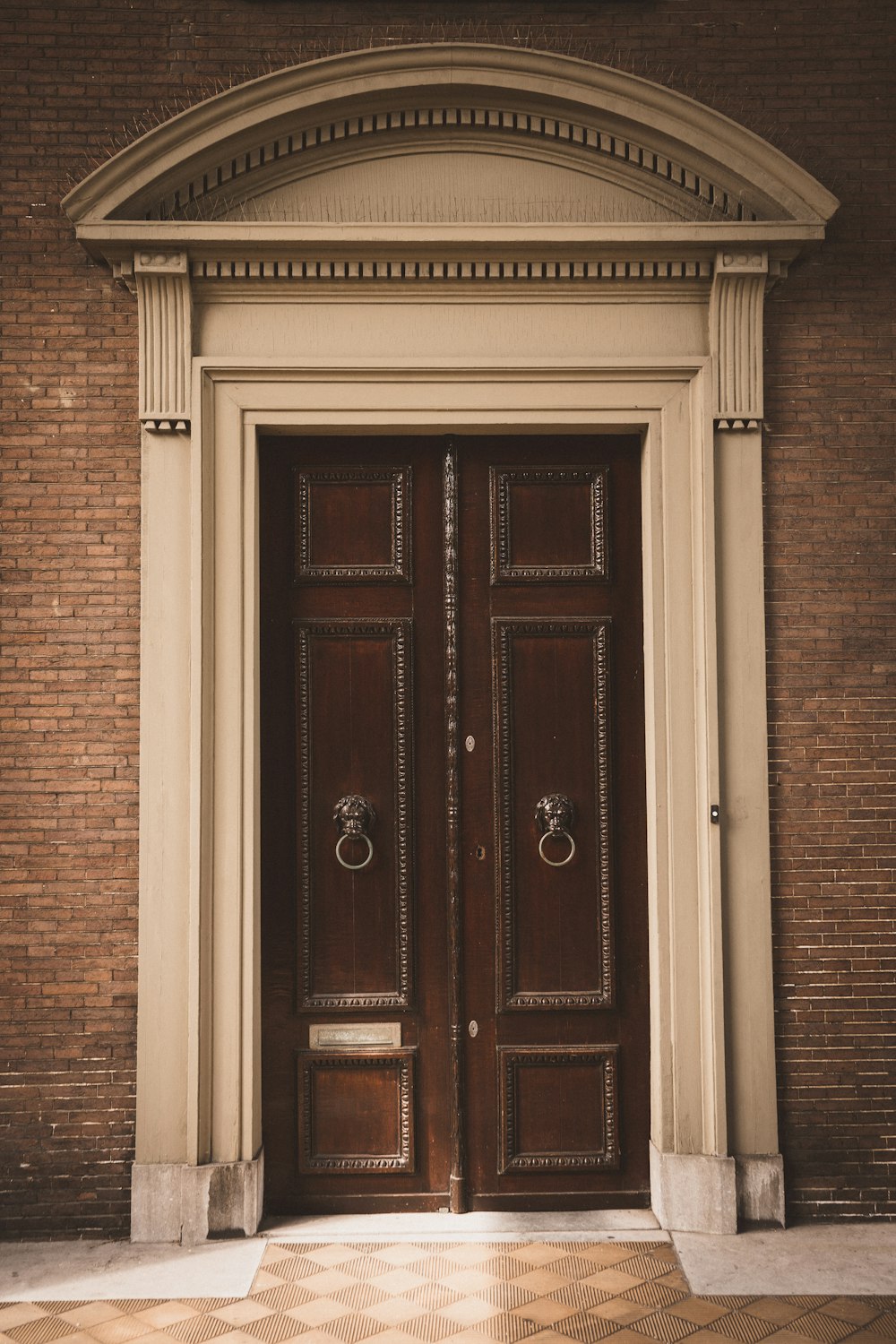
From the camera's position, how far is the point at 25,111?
415cm

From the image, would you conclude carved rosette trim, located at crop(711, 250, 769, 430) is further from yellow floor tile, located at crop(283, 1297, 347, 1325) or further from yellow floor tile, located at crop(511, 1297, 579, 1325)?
yellow floor tile, located at crop(283, 1297, 347, 1325)

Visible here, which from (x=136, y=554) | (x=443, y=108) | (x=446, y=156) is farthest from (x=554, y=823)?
(x=443, y=108)

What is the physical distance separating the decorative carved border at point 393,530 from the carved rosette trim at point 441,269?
0.77m

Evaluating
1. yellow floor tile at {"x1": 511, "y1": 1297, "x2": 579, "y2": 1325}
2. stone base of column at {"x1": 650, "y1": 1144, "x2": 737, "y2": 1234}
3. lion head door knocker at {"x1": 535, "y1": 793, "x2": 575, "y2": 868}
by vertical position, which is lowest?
yellow floor tile at {"x1": 511, "y1": 1297, "x2": 579, "y2": 1325}

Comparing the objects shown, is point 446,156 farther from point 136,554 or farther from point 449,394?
point 136,554

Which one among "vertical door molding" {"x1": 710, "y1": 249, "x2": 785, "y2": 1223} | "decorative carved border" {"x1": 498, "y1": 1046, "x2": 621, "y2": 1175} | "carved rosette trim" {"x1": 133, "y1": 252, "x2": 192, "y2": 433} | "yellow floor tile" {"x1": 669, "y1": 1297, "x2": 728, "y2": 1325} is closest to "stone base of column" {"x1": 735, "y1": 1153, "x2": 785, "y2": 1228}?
"vertical door molding" {"x1": 710, "y1": 249, "x2": 785, "y2": 1223}

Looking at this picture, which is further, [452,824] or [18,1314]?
[452,824]

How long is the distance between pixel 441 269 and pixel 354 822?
2286 mm

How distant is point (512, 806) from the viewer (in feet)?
14.2

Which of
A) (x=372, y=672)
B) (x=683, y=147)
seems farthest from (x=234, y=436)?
(x=683, y=147)

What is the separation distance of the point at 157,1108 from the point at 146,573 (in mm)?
2114

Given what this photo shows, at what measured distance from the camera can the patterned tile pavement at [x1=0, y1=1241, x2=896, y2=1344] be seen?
3311 mm

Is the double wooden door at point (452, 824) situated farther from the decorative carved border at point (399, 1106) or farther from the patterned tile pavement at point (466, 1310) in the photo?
the patterned tile pavement at point (466, 1310)

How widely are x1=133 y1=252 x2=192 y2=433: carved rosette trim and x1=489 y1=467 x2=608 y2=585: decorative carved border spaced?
4.35 feet
